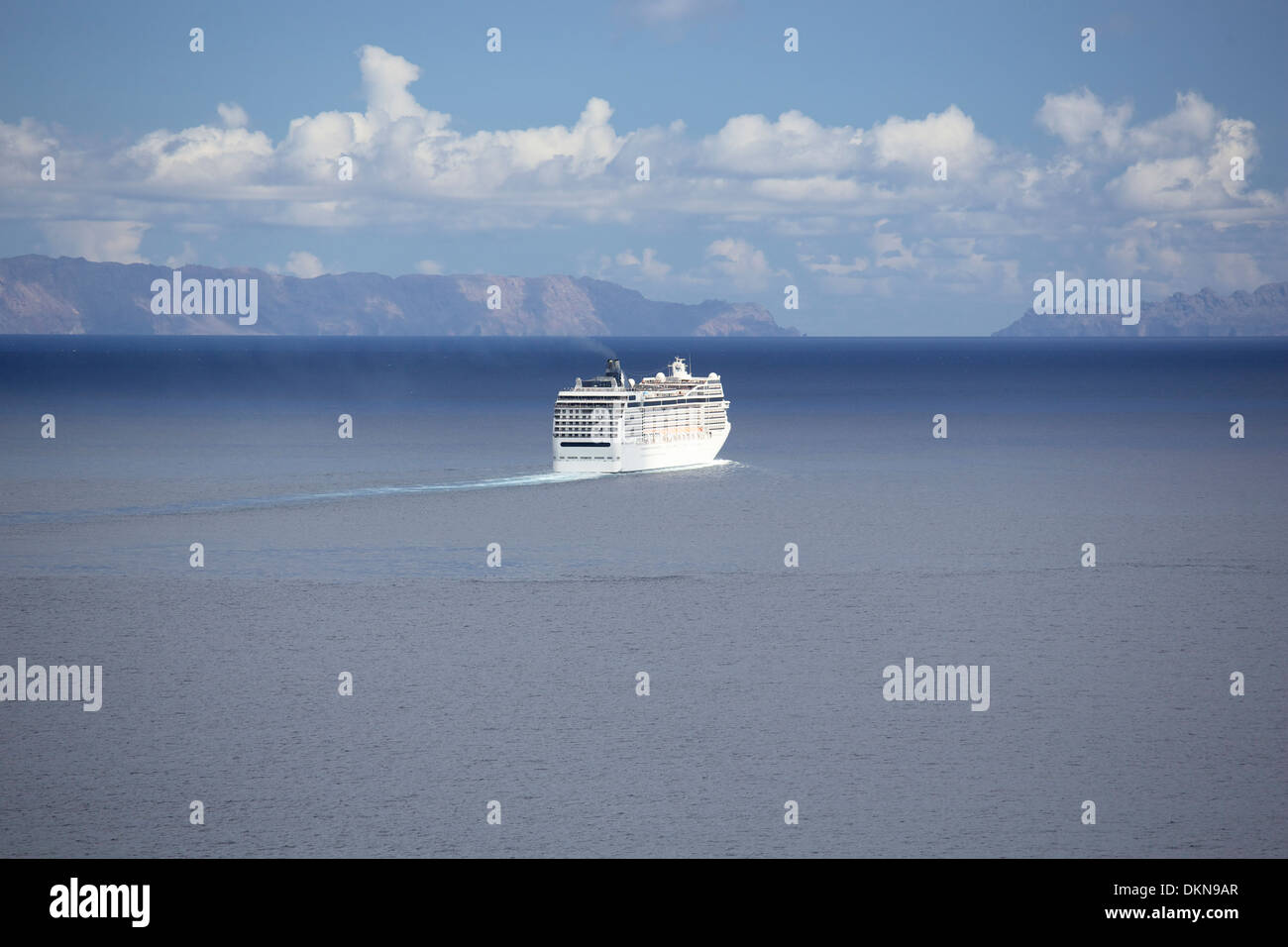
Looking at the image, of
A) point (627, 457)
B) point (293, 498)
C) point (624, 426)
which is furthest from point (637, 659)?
point (624, 426)

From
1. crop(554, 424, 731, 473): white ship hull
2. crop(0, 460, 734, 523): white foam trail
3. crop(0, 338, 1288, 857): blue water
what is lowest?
crop(0, 338, 1288, 857): blue water

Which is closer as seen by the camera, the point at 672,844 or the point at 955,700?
the point at 672,844

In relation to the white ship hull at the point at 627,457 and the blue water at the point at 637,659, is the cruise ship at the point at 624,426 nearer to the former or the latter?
the white ship hull at the point at 627,457

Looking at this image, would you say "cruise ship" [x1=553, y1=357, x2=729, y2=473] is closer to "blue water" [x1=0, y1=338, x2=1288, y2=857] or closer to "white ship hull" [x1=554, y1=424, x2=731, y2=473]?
"white ship hull" [x1=554, y1=424, x2=731, y2=473]

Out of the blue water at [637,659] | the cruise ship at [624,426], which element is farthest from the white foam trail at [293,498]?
the cruise ship at [624,426]

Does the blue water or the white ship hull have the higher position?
the white ship hull

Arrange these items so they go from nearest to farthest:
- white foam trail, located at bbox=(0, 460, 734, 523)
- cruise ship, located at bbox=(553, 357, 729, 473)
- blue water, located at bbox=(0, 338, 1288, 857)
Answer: blue water, located at bbox=(0, 338, 1288, 857), white foam trail, located at bbox=(0, 460, 734, 523), cruise ship, located at bbox=(553, 357, 729, 473)

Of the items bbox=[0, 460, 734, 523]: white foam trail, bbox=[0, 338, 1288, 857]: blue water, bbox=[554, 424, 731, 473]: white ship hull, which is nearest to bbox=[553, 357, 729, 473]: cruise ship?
bbox=[554, 424, 731, 473]: white ship hull

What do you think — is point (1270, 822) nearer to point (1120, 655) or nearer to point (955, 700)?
point (955, 700)

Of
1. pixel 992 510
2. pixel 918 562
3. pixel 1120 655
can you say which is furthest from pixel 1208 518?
pixel 1120 655
